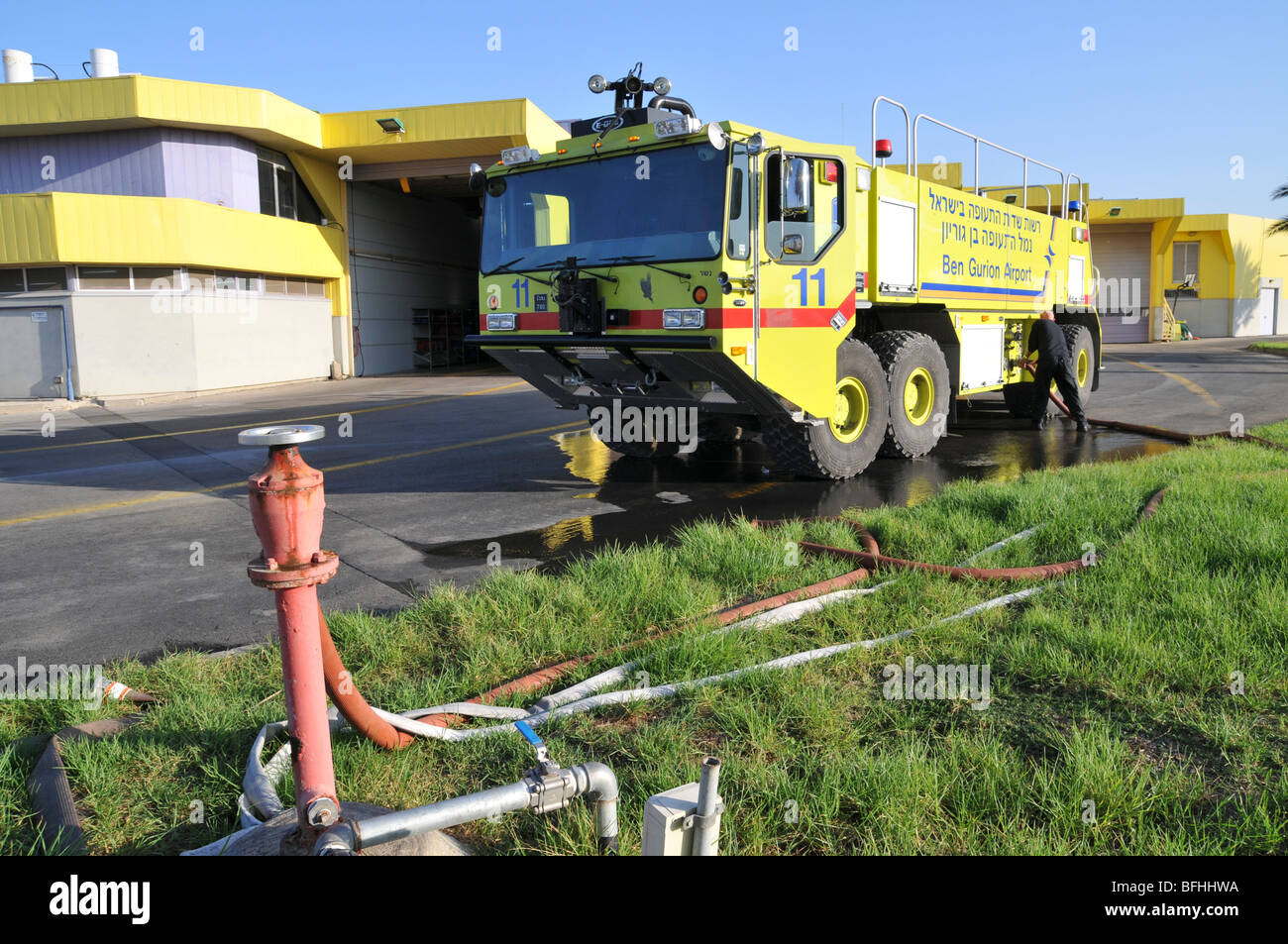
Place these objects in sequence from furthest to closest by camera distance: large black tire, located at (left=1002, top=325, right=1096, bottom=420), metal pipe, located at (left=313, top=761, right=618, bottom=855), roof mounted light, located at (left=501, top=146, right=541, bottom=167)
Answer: large black tire, located at (left=1002, top=325, right=1096, bottom=420) → roof mounted light, located at (left=501, top=146, right=541, bottom=167) → metal pipe, located at (left=313, top=761, right=618, bottom=855)

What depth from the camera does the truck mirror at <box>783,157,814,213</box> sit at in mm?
7441

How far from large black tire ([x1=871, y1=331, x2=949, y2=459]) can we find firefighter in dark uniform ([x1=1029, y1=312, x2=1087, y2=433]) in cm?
194

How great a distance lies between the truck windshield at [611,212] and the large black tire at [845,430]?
6.04 ft

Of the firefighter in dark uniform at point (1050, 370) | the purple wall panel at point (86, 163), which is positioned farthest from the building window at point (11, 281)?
the firefighter in dark uniform at point (1050, 370)

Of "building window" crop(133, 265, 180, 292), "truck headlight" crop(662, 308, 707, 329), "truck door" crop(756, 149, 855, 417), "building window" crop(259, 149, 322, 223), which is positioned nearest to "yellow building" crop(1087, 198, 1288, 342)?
"building window" crop(259, 149, 322, 223)

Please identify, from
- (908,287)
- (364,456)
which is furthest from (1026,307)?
(364,456)

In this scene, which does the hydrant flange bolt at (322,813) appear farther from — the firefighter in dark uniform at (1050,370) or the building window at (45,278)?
the building window at (45,278)

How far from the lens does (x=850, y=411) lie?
370 inches

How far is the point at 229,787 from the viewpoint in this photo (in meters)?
3.06

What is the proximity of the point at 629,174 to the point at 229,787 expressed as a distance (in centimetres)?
606

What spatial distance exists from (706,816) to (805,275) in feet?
21.5

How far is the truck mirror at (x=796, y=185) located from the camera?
24.4 feet

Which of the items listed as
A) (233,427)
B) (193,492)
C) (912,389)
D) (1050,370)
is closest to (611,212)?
(912,389)

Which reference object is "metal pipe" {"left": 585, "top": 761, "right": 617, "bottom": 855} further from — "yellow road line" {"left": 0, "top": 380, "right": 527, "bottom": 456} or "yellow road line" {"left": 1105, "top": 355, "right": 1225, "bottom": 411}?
"yellow road line" {"left": 1105, "top": 355, "right": 1225, "bottom": 411}
